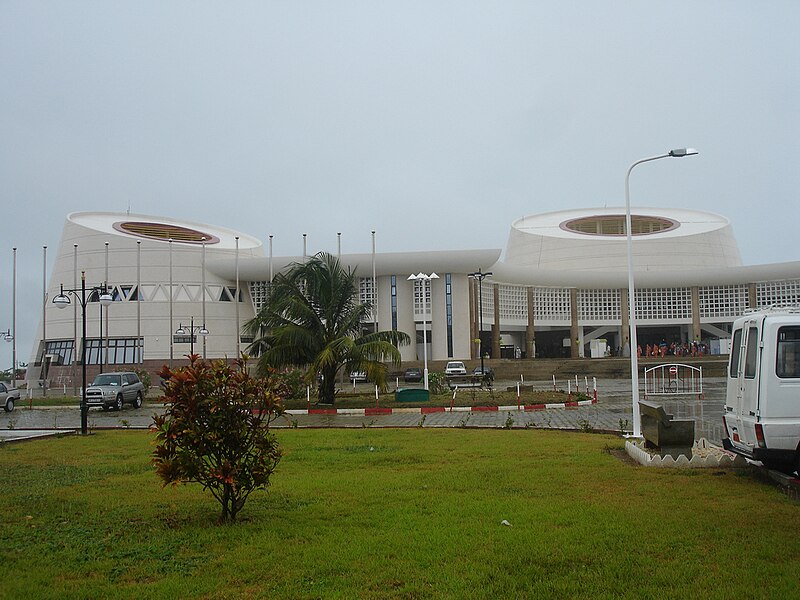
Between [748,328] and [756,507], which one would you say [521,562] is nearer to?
[756,507]

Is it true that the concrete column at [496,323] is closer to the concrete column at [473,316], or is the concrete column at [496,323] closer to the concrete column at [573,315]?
the concrete column at [473,316]

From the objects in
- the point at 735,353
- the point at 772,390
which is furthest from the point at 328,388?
the point at 772,390

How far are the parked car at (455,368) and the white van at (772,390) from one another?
33409 millimetres

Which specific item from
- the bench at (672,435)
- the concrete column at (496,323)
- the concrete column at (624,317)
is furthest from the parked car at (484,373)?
the bench at (672,435)

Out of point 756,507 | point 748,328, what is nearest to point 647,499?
point 756,507

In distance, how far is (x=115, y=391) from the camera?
28297mm

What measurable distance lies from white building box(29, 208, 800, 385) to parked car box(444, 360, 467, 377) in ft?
14.5

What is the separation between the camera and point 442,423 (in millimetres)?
19328

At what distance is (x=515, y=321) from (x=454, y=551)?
51.0 meters

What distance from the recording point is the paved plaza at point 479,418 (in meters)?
18.2

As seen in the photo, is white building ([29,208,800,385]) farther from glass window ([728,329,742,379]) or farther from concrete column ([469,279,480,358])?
glass window ([728,329,742,379])

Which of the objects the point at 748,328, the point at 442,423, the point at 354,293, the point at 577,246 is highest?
the point at 577,246

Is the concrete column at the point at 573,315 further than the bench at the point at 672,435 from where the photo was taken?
Yes

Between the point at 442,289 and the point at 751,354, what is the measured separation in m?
41.0
